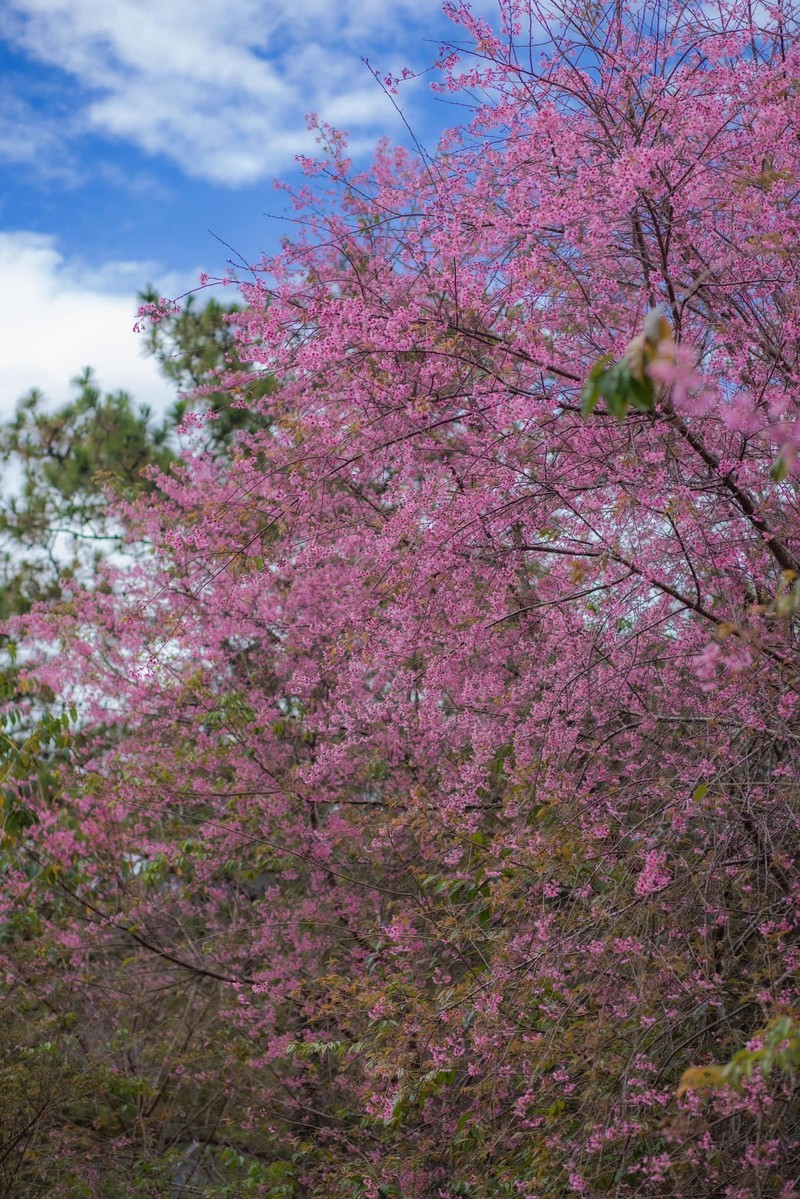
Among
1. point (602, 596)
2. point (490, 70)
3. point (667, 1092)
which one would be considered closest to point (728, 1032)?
point (667, 1092)

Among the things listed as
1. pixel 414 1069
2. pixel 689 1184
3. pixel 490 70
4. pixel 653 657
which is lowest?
pixel 689 1184

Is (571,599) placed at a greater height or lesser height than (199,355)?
lesser

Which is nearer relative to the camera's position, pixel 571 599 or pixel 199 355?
pixel 571 599

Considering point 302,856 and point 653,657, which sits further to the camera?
point 302,856

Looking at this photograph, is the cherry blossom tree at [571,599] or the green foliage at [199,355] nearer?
the cherry blossom tree at [571,599]

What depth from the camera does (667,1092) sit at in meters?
3.56

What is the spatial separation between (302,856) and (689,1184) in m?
2.90

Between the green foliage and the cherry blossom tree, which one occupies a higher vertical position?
the green foliage

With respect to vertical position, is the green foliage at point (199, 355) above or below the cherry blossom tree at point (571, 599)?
above

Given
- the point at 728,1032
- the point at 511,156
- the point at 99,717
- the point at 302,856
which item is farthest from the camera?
the point at 99,717

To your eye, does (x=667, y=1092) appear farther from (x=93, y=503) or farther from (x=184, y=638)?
(x=93, y=503)

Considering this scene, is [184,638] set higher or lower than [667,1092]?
higher

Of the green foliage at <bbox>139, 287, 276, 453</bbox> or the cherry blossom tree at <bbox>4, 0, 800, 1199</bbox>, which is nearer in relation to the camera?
the cherry blossom tree at <bbox>4, 0, 800, 1199</bbox>

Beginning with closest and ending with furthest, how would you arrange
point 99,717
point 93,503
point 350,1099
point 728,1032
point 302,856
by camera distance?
point 728,1032 → point 302,856 → point 350,1099 → point 99,717 → point 93,503
